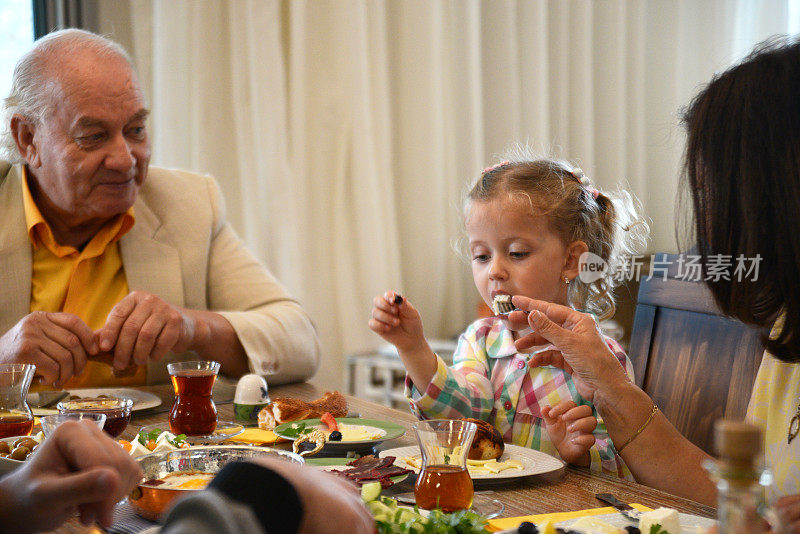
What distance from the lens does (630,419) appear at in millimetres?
1290

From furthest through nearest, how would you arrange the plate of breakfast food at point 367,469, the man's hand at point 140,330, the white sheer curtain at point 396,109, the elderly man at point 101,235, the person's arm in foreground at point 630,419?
1. the white sheer curtain at point 396,109
2. the elderly man at point 101,235
3. the man's hand at point 140,330
4. the person's arm in foreground at point 630,419
5. the plate of breakfast food at point 367,469

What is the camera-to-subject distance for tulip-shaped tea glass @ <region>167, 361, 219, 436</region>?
4.72 ft

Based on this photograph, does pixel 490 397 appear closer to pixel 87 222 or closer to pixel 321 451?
pixel 321 451

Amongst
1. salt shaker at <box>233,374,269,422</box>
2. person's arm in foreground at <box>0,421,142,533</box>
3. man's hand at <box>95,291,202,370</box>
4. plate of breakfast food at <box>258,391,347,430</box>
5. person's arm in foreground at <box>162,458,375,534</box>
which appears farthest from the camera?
man's hand at <box>95,291,202,370</box>

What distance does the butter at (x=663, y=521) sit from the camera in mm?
900

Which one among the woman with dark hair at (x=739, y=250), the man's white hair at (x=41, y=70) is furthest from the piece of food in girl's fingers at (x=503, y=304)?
the man's white hair at (x=41, y=70)

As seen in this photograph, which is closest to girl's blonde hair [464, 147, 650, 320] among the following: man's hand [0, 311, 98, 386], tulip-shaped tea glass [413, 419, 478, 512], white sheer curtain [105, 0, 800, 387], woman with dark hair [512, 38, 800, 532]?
woman with dark hair [512, 38, 800, 532]

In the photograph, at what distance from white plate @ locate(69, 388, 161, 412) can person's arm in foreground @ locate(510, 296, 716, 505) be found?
90 centimetres

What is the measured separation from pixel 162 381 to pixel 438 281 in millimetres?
2285

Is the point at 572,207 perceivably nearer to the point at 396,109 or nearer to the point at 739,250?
the point at 739,250

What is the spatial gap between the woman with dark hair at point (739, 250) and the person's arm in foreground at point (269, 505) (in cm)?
66

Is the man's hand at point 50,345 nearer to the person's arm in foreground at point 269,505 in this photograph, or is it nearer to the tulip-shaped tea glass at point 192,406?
the tulip-shaped tea glass at point 192,406

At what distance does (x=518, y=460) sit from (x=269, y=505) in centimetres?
71

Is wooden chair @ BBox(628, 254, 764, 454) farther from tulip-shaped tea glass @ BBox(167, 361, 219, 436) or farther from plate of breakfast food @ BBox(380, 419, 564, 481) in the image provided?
tulip-shaped tea glass @ BBox(167, 361, 219, 436)
